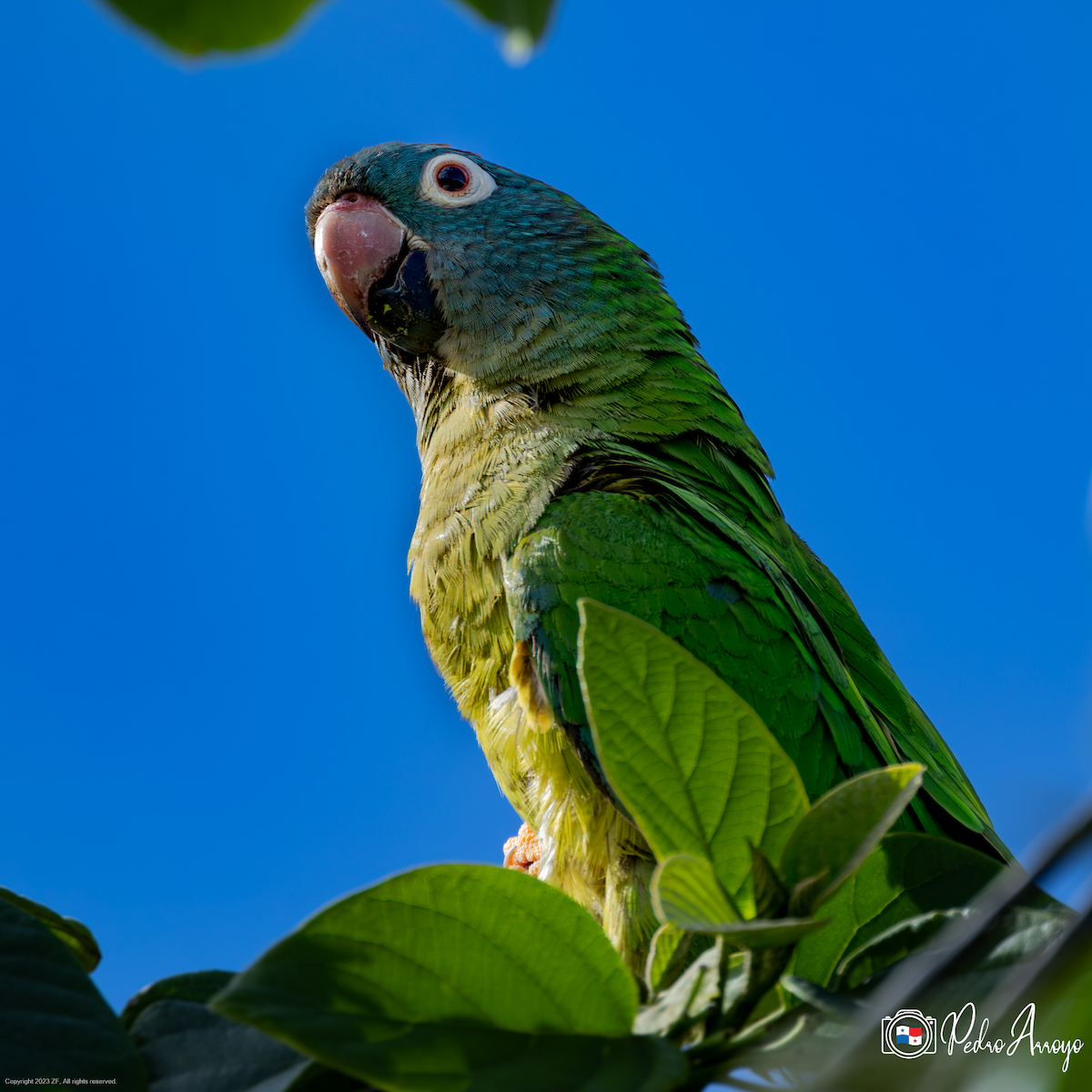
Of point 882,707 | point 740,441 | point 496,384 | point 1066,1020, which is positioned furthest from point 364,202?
point 1066,1020

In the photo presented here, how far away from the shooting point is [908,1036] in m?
0.57

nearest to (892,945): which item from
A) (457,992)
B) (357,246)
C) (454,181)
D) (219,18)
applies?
(457,992)

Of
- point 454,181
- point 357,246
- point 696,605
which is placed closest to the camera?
point 696,605

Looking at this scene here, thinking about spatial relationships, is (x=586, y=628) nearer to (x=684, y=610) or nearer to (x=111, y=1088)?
(x=111, y=1088)

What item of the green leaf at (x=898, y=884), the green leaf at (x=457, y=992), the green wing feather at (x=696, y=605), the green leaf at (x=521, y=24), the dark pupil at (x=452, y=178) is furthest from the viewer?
the dark pupil at (x=452, y=178)

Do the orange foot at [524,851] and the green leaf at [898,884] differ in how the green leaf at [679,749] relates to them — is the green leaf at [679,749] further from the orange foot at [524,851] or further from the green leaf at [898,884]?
the orange foot at [524,851]

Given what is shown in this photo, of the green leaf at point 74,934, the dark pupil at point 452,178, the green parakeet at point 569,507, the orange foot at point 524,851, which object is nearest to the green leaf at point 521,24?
the green leaf at point 74,934

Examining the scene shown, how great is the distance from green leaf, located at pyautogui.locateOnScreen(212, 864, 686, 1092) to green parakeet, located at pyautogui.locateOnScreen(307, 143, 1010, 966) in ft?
4.16

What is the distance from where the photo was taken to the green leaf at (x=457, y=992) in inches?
24.7

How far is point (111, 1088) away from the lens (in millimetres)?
750

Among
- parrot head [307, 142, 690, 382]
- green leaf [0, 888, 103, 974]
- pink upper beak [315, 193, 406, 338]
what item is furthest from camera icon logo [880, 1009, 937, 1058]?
pink upper beak [315, 193, 406, 338]

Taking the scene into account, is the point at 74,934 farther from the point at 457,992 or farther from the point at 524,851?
the point at 524,851

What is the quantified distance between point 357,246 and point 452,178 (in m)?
0.44

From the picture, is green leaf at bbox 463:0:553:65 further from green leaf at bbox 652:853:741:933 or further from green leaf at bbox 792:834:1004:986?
green leaf at bbox 792:834:1004:986
